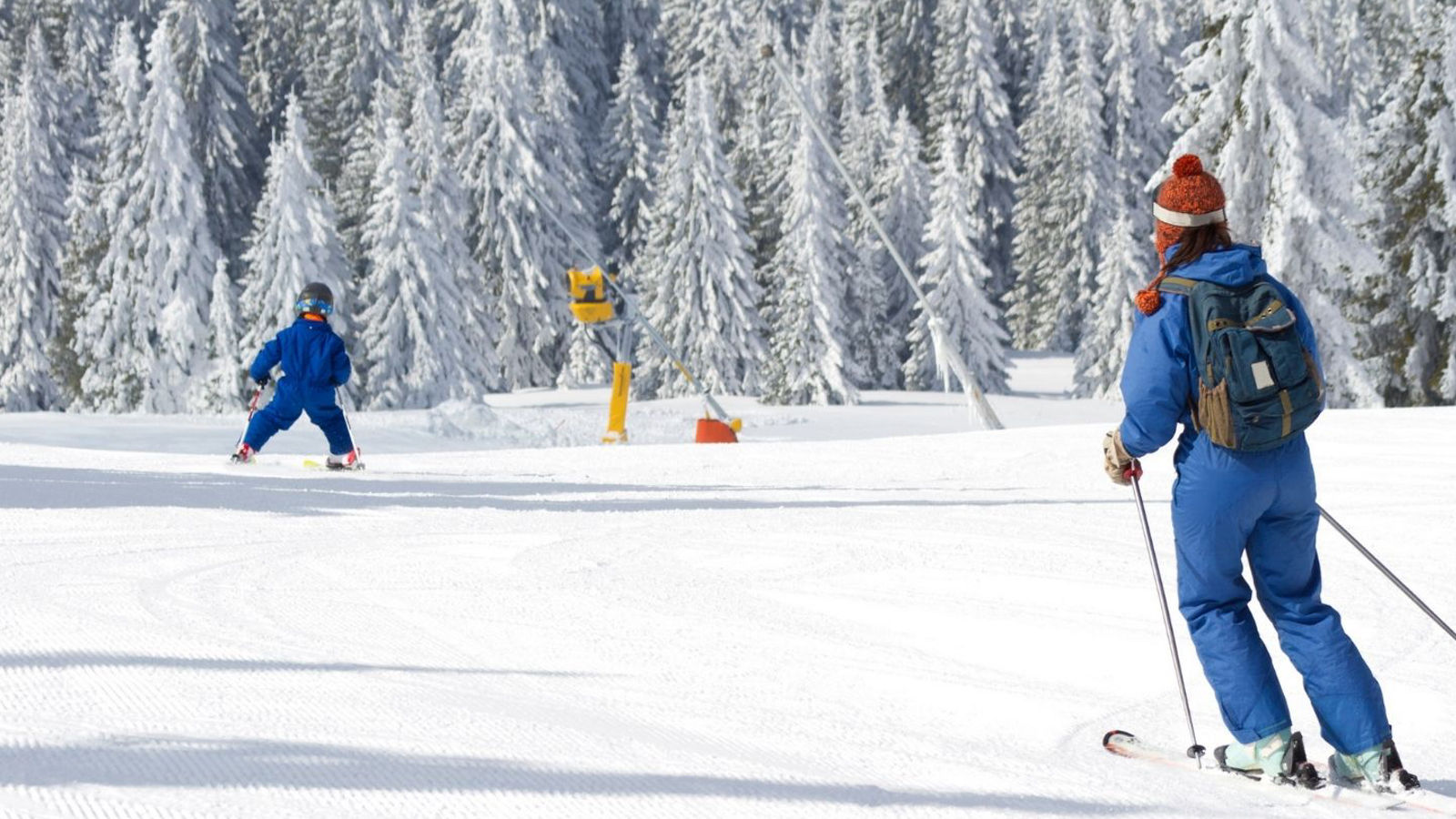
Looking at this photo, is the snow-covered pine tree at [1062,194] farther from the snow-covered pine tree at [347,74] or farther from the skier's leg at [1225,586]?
the skier's leg at [1225,586]

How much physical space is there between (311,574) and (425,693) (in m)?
2.50

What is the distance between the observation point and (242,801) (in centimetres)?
344

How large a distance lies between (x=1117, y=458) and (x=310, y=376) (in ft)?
30.8

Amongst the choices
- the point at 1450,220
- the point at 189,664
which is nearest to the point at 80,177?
the point at 1450,220

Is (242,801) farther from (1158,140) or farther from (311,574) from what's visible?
(1158,140)

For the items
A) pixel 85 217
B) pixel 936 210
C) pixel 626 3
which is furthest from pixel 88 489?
pixel 626 3

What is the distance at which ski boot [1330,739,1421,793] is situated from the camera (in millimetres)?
3846

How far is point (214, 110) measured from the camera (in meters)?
49.8

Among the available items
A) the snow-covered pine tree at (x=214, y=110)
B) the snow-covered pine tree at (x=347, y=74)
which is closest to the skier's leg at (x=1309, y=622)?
the snow-covered pine tree at (x=214, y=110)

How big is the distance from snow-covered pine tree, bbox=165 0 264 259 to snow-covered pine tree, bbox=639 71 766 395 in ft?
46.0

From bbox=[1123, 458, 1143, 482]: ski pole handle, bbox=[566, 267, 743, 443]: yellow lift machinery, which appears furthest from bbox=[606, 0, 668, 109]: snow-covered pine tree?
bbox=[1123, 458, 1143, 482]: ski pole handle

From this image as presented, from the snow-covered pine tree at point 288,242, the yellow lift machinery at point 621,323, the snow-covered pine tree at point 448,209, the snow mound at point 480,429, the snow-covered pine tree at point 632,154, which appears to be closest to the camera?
the yellow lift machinery at point 621,323

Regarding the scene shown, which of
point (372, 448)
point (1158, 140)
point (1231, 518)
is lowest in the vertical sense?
point (372, 448)

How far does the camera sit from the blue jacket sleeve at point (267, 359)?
40.4 ft
